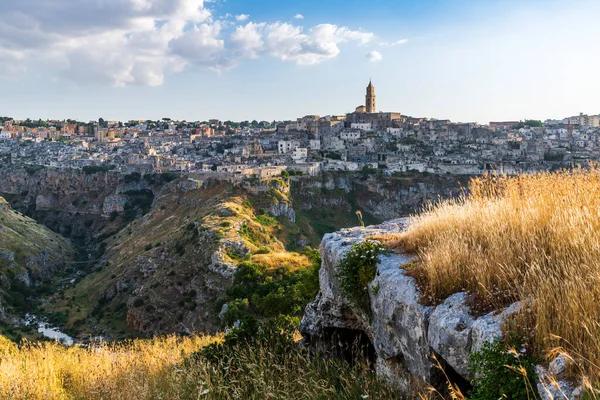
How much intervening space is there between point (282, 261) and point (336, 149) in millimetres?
53198

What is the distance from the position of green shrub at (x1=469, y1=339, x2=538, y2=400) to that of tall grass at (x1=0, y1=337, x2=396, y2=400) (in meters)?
1.45

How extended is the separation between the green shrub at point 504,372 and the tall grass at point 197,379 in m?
1.45

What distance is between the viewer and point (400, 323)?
186 inches

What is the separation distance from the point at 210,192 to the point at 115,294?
1554 cm

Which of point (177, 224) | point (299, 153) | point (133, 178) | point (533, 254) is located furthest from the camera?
point (299, 153)

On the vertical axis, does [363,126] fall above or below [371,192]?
above

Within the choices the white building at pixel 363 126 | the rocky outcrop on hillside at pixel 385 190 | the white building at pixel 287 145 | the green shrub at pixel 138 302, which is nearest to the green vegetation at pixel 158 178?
the white building at pixel 287 145

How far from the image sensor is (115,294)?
36.0 m

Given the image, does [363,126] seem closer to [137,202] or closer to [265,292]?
[137,202]

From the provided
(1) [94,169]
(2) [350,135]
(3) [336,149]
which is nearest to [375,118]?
(2) [350,135]

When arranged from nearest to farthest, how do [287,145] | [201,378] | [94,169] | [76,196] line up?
[201,378]
[76,196]
[94,169]
[287,145]

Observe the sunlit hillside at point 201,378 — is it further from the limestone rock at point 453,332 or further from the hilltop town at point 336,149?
the hilltop town at point 336,149

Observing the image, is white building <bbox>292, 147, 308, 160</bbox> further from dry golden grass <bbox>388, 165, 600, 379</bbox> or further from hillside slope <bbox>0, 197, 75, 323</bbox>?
dry golden grass <bbox>388, 165, 600, 379</bbox>

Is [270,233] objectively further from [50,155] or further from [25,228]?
[50,155]
